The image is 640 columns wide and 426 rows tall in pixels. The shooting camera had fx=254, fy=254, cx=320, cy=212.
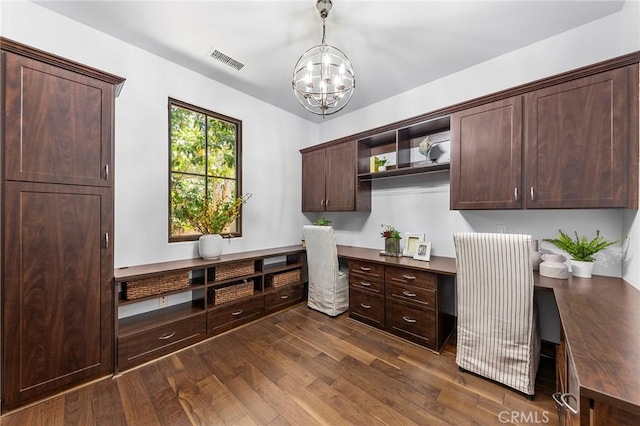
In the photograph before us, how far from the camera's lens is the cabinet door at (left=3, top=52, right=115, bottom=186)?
1629 millimetres

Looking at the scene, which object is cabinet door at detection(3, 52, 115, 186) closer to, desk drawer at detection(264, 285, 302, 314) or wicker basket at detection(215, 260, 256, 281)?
wicker basket at detection(215, 260, 256, 281)

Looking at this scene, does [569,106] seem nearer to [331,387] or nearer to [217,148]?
[331,387]

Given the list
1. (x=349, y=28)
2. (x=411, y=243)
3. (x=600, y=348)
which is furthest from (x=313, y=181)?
(x=600, y=348)

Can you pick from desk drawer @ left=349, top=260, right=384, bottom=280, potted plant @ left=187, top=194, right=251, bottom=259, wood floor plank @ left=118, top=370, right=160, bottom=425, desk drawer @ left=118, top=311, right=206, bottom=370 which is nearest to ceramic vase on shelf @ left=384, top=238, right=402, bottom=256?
desk drawer @ left=349, top=260, right=384, bottom=280

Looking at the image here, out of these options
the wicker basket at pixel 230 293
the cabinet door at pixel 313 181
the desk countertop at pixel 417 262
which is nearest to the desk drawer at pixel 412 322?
the desk countertop at pixel 417 262

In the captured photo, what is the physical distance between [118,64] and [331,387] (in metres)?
3.43

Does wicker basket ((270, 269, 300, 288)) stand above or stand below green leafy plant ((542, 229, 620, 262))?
below

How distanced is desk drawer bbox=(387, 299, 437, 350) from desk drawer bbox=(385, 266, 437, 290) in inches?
8.7

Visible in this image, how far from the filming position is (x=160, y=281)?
2.34m

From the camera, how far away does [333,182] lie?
12.1 ft

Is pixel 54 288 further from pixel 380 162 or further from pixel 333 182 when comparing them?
pixel 380 162

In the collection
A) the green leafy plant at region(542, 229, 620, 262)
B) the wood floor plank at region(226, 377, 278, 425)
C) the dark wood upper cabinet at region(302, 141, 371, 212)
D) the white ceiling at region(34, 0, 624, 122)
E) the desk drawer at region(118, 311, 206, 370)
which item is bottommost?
the wood floor plank at region(226, 377, 278, 425)

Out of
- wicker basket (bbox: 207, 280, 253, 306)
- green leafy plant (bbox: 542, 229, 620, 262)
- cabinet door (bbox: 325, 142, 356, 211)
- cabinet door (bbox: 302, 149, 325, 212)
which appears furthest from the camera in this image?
cabinet door (bbox: 302, 149, 325, 212)

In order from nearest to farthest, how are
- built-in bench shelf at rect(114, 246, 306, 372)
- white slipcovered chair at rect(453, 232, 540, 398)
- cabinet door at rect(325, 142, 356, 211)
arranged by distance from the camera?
white slipcovered chair at rect(453, 232, 540, 398)
built-in bench shelf at rect(114, 246, 306, 372)
cabinet door at rect(325, 142, 356, 211)
